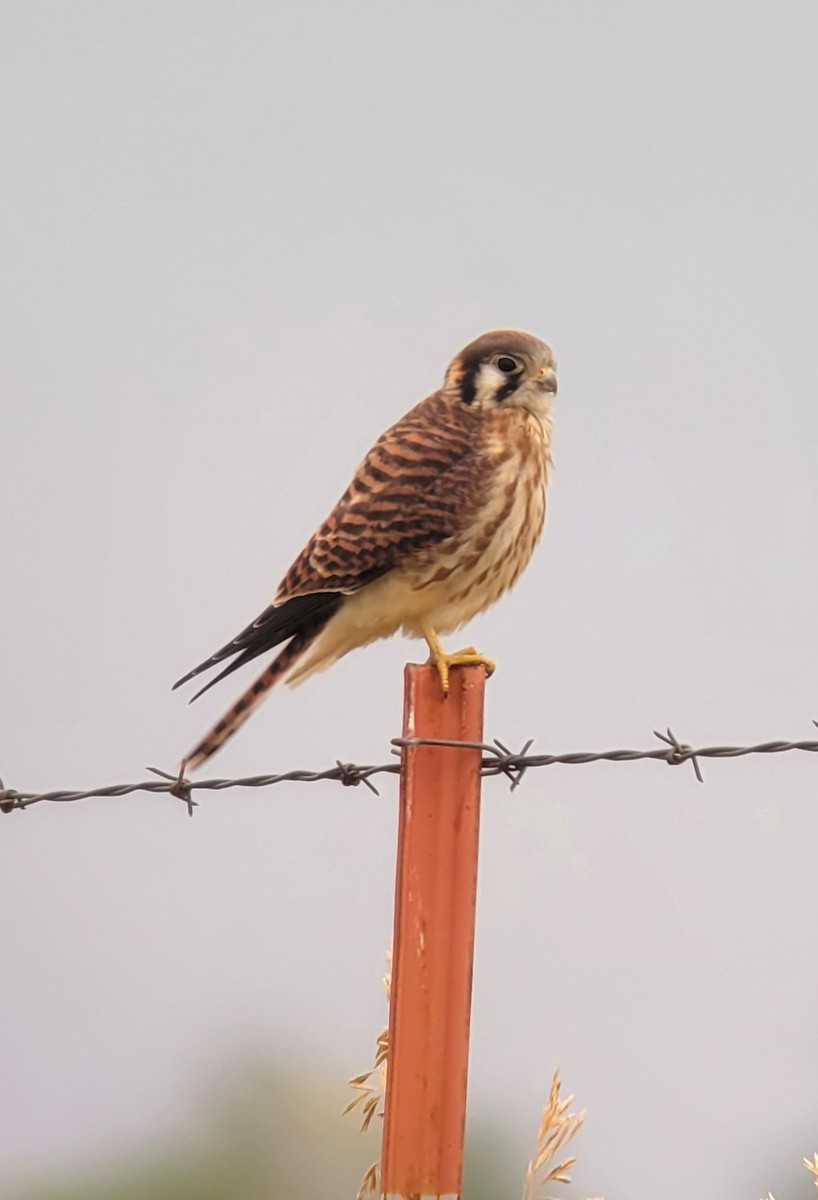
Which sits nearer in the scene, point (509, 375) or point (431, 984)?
point (431, 984)

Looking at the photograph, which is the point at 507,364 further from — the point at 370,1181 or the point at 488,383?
the point at 370,1181

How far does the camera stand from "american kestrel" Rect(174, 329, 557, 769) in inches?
146

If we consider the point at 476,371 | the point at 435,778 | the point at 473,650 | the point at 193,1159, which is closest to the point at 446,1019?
the point at 435,778

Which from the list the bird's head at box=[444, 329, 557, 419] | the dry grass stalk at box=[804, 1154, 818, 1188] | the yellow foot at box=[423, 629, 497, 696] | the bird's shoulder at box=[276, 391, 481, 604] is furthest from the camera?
the bird's head at box=[444, 329, 557, 419]

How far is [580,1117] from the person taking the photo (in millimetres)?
2664

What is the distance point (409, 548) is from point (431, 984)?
1.18m

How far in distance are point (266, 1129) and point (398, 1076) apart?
10.9 m

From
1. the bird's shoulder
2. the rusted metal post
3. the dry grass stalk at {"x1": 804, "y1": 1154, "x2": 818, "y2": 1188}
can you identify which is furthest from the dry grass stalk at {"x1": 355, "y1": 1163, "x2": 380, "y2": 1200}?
the bird's shoulder

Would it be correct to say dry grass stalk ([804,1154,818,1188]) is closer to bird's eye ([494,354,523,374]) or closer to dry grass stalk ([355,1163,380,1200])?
dry grass stalk ([355,1163,380,1200])

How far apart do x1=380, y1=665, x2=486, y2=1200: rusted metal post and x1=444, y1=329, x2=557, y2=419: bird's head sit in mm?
1408

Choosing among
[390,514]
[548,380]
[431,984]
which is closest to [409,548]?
[390,514]

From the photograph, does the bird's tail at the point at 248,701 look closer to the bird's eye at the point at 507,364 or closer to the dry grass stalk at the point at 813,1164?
the bird's eye at the point at 507,364

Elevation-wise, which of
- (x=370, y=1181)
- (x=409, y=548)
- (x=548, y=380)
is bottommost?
(x=370, y=1181)

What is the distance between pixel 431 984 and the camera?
271cm
